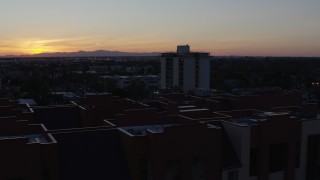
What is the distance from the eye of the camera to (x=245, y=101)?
3731 cm

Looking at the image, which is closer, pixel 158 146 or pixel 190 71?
pixel 158 146

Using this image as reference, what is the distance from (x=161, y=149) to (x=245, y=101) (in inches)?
709

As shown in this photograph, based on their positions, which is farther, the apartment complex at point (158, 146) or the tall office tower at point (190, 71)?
the tall office tower at point (190, 71)

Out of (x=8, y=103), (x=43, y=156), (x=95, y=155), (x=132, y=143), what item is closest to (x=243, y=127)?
(x=132, y=143)

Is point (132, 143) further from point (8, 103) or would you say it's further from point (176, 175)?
point (8, 103)

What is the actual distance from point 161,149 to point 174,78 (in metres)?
92.5

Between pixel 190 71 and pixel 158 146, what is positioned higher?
pixel 158 146

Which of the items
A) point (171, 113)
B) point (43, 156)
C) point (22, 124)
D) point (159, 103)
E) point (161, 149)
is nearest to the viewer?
point (43, 156)

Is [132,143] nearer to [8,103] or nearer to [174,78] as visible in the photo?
[8,103]

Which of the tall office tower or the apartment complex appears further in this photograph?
the tall office tower

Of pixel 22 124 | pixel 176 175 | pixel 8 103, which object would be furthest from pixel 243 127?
pixel 8 103

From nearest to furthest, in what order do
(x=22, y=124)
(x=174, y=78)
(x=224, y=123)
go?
1. (x=22, y=124)
2. (x=224, y=123)
3. (x=174, y=78)

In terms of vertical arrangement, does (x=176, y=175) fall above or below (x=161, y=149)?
below

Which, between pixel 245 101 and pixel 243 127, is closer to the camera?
pixel 243 127
